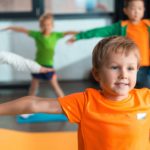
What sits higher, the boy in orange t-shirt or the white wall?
the boy in orange t-shirt

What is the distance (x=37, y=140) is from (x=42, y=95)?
151 centimetres

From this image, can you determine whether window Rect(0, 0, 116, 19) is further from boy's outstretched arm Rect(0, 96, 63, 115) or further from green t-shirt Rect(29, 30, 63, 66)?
boy's outstretched arm Rect(0, 96, 63, 115)

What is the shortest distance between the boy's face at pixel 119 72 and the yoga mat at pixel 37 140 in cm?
133

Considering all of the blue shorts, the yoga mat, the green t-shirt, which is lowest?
the yoga mat

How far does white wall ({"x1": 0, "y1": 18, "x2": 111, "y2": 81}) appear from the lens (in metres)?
4.53

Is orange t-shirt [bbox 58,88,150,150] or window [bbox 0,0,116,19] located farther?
window [bbox 0,0,116,19]

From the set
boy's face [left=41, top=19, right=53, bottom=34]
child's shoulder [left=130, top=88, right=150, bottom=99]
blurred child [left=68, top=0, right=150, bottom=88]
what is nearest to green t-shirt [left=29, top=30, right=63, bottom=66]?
boy's face [left=41, top=19, right=53, bottom=34]

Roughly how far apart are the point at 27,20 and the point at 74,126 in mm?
1934

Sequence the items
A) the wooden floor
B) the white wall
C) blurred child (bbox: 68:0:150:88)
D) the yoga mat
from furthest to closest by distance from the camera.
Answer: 1. the white wall
2. the wooden floor
3. blurred child (bbox: 68:0:150:88)
4. the yoga mat

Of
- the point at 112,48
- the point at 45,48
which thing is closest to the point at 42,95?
the point at 45,48

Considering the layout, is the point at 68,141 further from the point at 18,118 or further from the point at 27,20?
the point at 27,20

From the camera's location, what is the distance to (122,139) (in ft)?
4.19

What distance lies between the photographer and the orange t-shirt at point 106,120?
50.2 inches

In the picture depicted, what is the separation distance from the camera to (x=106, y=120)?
4.17ft
